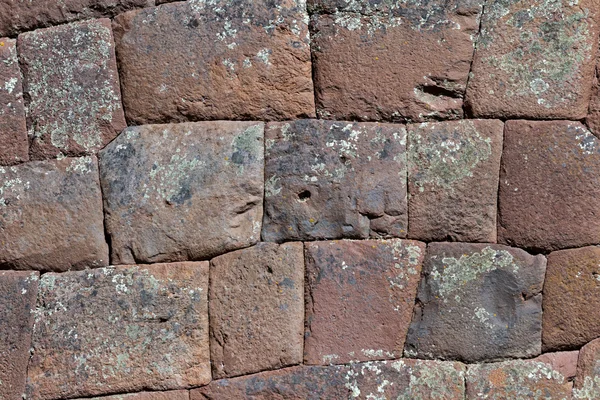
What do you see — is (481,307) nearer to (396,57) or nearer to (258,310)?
(258,310)

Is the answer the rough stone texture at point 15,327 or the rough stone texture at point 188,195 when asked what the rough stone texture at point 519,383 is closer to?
the rough stone texture at point 188,195

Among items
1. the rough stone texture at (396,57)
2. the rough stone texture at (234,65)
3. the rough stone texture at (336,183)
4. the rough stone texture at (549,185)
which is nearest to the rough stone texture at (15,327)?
the rough stone texture at (234,65)

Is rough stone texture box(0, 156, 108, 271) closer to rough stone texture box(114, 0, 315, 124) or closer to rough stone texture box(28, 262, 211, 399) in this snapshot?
rough stone texture box(28, 262, 211, 399)

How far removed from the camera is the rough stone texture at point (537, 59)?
3.22 meters

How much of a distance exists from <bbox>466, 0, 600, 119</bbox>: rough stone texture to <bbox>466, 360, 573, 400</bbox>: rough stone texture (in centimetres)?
104

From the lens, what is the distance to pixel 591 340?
10.6ft

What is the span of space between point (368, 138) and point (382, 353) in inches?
35.1

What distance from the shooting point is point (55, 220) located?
11.1 feet

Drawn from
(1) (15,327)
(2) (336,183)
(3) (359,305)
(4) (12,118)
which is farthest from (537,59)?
(1) (15,327)

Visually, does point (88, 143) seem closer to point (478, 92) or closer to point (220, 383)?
point (220, 383)

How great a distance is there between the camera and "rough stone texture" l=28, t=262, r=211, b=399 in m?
3.28

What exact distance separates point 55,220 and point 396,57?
1.61m

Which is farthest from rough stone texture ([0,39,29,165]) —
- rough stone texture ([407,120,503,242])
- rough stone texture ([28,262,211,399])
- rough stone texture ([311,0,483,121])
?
rough stone texture ([407,120,503,242])

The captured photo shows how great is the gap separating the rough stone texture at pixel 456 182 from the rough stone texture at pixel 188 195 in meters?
0.66
